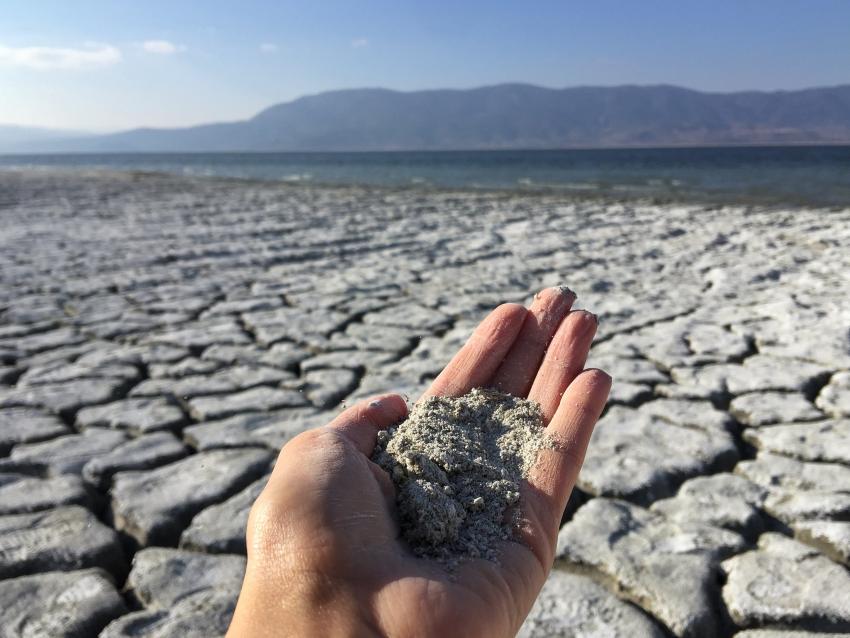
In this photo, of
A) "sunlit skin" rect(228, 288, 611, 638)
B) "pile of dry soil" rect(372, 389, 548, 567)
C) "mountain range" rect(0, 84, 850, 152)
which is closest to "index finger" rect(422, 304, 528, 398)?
"pile of dry soil" rect(372, 389, 548, 567)

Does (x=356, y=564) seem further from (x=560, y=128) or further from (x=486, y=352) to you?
(x=560, y=128)

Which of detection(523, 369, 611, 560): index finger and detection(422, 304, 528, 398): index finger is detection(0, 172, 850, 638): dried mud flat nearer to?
detection(523, 369, 611, 560): index finger

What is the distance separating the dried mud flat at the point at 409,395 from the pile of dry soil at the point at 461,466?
0.35 metres

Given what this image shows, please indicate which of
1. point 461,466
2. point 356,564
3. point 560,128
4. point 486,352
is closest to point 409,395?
point 486,352

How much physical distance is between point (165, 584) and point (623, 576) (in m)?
1.08

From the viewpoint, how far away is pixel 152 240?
6816 mm

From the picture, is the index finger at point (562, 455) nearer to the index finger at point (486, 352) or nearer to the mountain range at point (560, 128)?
the index finger at point (486, 352)

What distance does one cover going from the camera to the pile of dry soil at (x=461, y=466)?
3.95ft

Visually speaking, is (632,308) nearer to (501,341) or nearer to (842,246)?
(501,341)

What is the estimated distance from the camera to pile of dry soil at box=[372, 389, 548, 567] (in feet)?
3.95

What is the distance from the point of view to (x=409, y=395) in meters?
2.73

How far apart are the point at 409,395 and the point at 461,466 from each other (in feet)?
4.29

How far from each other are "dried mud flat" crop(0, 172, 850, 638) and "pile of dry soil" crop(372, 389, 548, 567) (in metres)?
0.35

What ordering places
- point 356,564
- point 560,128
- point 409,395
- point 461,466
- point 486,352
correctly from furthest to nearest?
point 560,128 → point 409,395 → point 486,352 → point 461,466 → point 356,564
